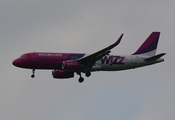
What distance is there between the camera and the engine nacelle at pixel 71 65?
7931 centimetres

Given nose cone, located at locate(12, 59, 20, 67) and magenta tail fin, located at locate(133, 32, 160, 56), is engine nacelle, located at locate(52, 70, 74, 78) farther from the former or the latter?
magenta tail fin, located at locate(133, 32, 160, 56)

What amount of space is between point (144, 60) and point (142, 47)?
177 inches

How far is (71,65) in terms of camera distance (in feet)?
261

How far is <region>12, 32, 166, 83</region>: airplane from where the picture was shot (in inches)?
3130

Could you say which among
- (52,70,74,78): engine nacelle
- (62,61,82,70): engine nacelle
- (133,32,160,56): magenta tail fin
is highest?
(133,32,160,56): magenta tail fin

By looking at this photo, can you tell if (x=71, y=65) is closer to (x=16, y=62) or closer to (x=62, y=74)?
(x=62, y=74)

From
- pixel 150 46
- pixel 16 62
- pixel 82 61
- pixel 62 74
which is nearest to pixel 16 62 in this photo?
pixel 16 62

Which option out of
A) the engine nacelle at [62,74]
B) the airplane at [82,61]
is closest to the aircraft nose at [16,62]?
the airplane at [82,61]

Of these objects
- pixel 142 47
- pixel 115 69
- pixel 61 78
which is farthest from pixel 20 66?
pixel 142 47

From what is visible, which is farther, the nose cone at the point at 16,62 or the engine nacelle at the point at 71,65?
the nose cone at the point at 16,62

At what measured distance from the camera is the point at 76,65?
80062 mm

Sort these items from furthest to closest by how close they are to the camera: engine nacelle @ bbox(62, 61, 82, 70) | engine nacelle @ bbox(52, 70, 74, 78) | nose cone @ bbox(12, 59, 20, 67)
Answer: engine nacelle @ bbox(52, 70, 74, 78) → nose cone @ bbox(12, 59, 20, 67) → engine nacelle @ bbox(62, 61, 82, 70)

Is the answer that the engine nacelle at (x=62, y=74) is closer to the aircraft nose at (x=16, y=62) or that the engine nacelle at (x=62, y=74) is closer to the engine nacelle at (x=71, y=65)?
the engine nacelle at (x=71, y=65)

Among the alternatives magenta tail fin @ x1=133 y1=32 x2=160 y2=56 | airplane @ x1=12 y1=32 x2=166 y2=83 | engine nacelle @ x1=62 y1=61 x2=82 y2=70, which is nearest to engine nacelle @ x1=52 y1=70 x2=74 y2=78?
airplane @ x1=12 y1=32 x2=166 y2=83
